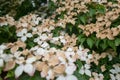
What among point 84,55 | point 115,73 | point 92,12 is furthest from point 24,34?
point 115,73

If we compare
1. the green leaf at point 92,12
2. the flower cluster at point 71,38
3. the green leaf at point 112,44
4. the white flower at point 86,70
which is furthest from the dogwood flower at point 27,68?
the green leaf at point 92,12

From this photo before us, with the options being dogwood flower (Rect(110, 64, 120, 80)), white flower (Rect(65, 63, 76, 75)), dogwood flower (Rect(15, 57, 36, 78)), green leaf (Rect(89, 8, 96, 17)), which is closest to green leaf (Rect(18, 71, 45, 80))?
dogwood flower (Rect(15, 57, 36, 78))

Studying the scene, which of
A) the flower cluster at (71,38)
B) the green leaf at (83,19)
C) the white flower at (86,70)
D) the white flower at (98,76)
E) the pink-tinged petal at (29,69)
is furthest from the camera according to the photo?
the green leaf at (83,19)

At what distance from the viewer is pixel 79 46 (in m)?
2.21

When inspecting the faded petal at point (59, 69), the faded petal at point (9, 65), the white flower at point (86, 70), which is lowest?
the white flower at point (86, 70)

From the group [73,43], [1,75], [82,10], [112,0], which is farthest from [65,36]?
[1,75]

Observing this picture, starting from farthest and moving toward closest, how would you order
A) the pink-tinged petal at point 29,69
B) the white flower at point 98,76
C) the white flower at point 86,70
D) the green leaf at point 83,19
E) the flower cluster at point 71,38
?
the green leaf at point 83,19 < the white flower at point 98,76 < the white flower at point 86,70 < the flower cluster at point 71,38 < the pink-tinged petal at point 29,69

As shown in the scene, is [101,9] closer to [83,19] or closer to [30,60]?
[83,19]

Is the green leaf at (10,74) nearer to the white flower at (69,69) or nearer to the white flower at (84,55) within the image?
the white flower at (69,69)

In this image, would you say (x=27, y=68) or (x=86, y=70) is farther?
(x=86, y=70)

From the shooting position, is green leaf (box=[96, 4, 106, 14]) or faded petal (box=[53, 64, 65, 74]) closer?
faded petal (box=[53, 64, 65, 74])

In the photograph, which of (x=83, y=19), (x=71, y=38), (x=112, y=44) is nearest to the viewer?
(x=112, y=44)

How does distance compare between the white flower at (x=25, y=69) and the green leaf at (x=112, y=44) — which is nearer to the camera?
the white flower at (x=25, y=69)

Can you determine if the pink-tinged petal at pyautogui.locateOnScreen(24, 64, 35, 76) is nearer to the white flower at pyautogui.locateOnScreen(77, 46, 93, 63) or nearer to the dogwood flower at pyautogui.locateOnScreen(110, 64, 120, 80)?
the white flower at pyautogui.locateOnScreen(77, 46, 93, 63)
